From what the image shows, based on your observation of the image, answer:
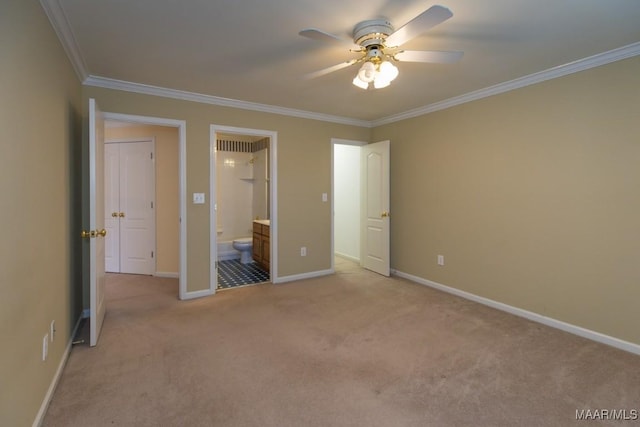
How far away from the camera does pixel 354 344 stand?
2594 mm

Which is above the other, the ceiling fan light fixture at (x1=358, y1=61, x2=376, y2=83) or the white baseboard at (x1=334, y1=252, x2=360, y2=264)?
the ceiling fan light fixture at (x1=358, y1=61, x2=376, y2=83)

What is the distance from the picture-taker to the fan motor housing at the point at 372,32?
2070 millimetres

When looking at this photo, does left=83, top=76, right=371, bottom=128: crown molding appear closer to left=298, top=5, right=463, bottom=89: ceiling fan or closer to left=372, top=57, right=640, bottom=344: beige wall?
left=372, top=57, right=640, bottom=344: beige wall

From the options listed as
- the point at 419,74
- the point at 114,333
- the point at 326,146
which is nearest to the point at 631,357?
the point at 419,74

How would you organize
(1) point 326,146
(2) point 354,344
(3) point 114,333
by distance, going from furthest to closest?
(1) point 326,146
(3) point 114,333
(2) point 354,344

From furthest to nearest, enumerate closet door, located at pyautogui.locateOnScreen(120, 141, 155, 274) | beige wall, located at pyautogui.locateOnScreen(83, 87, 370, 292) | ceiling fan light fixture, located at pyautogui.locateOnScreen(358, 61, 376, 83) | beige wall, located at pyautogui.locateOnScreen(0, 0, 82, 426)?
closet door, located at pyautogui.locateOnScreen(120, 141, 155, 274) < beige wall, located at pyautogui.locateOnScreen(83, 87, 370, 292) < ceiling fan light fixture, located at pyautogui.locateOnScreen(358, 61, 376, 83) < beige wall, located at pyautogui.locateOnScreen(0, 0, 82, 426)

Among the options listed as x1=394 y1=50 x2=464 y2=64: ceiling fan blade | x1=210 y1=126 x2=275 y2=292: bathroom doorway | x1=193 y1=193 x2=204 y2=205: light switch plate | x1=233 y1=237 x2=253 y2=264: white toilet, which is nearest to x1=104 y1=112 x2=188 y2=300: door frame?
x1=193 y1=193 x2=204 y2=205: light switch plate

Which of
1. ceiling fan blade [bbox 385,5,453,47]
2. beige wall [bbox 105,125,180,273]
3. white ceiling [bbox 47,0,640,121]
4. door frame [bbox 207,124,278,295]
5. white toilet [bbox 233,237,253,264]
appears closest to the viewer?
ceiling fan blade [bbox 385,5,453,47]

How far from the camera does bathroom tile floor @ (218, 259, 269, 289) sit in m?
4.32

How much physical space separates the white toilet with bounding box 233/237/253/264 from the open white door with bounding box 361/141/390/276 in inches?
78.8

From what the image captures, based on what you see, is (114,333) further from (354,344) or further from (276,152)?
(276,152)

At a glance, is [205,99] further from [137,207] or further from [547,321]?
[547,321]

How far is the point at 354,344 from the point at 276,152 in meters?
2.65

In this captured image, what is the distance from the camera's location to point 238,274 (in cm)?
481
